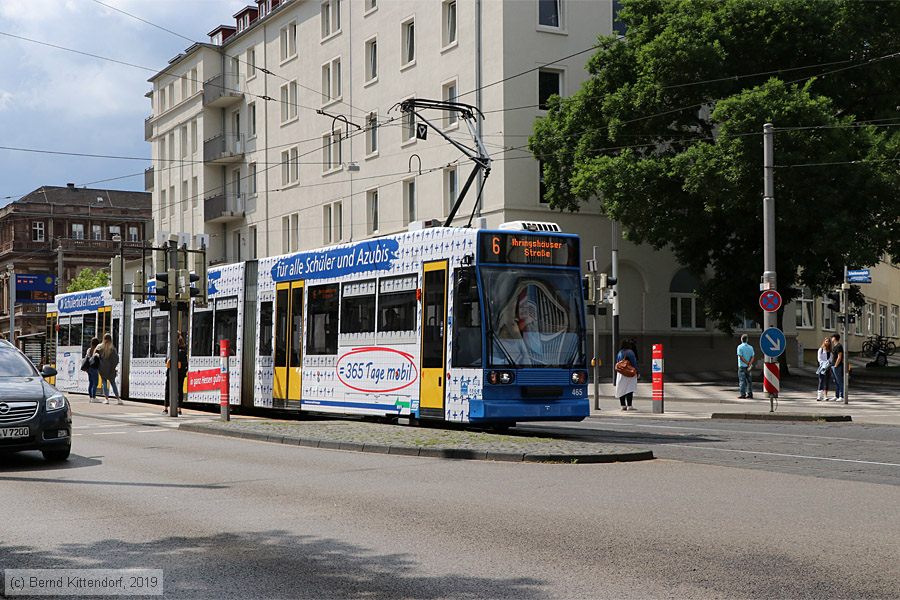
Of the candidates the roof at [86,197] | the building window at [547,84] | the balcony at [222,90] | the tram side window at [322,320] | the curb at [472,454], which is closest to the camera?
the curb at [472,454]

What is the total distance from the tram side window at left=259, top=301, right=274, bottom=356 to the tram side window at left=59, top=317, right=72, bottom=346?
49.1 ft

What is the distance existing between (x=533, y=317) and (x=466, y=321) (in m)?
1.04

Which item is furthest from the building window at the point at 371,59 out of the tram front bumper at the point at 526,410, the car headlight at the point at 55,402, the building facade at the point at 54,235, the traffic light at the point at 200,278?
the building facade at the point at 54,235

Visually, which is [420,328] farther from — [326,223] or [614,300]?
[326,223]

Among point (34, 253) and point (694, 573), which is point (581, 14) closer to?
point (694, 573)

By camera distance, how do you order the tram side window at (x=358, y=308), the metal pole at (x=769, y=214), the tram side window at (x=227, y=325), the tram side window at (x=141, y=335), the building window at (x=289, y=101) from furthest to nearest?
the building window at (x=289, y=101) < the tram side window at (x=141, y=335) < the metal pole at (x=769, y=214) < the tram side window at (x=227, y=325) < the tram side window at (x=358, y=308)

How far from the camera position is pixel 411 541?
8.21 metres

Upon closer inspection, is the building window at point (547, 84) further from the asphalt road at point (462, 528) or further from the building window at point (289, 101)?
the asphalt road at point (462, 528)

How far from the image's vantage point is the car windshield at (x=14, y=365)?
577 inches

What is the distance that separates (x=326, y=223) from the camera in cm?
5294

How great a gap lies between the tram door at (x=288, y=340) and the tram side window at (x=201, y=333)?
3913 millimetres

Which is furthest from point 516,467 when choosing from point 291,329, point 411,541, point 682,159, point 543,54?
point 543,54

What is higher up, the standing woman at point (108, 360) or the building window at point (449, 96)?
the building window at point (449, 96)

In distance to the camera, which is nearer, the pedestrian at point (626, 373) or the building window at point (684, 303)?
the pedestrian at point (626, 373)
